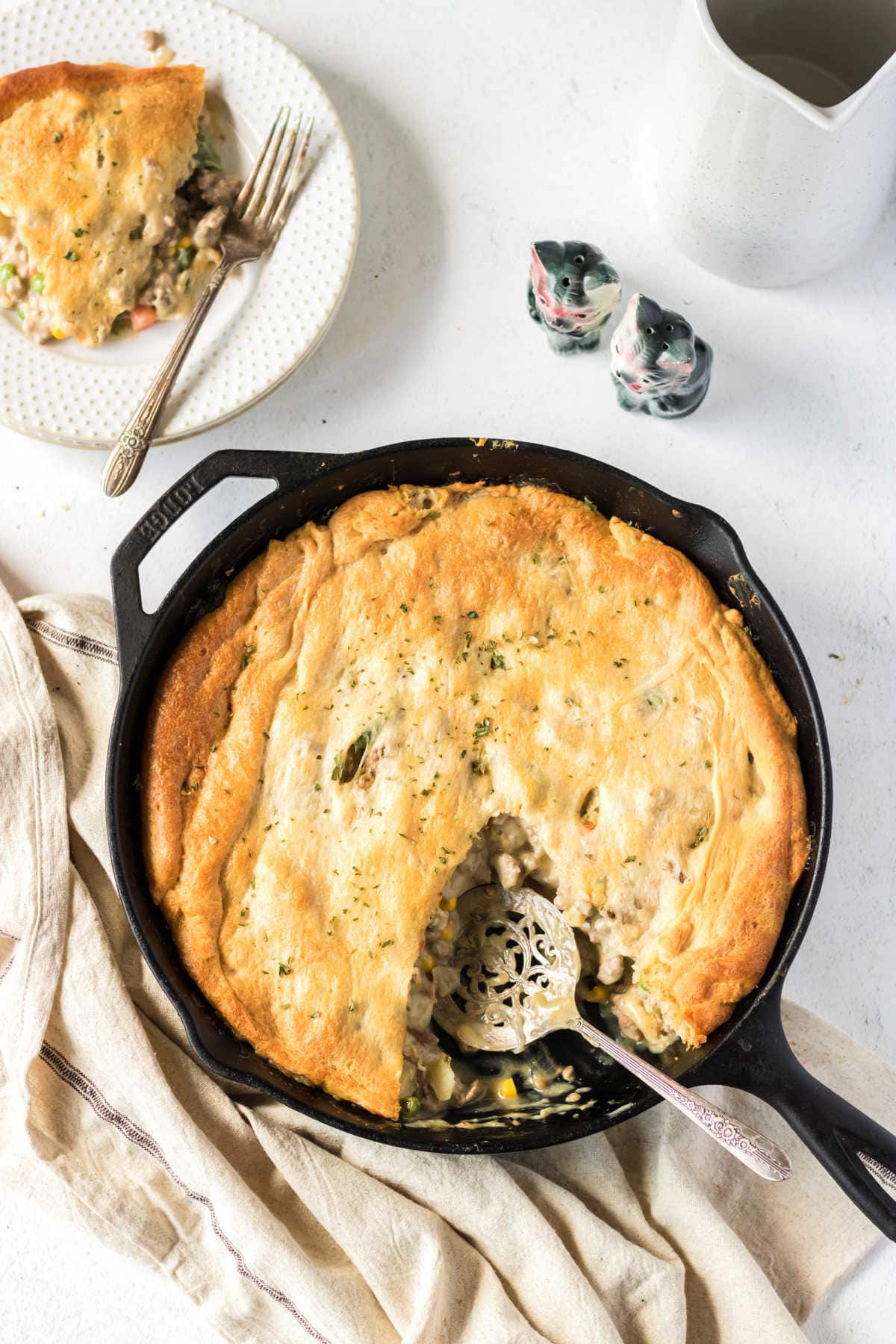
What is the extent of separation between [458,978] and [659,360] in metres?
1.66

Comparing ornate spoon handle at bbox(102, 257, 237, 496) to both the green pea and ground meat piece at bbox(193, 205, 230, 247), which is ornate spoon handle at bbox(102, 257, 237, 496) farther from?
the green pea

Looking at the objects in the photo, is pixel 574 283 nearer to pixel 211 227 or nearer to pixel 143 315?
pixel 211 227

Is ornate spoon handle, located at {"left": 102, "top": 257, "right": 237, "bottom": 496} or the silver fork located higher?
the silver fork

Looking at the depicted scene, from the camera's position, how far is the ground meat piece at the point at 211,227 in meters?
3.37

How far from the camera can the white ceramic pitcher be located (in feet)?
9.14

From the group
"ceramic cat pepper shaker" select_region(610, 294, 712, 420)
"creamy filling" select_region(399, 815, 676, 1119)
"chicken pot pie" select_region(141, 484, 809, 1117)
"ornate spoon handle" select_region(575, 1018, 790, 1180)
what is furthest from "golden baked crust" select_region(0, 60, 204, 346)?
"ornate spoon handle" select_region(575, 1018, 790, 1180)

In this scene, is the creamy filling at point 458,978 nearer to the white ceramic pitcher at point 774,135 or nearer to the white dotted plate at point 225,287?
the white dotted plate at point 225,287

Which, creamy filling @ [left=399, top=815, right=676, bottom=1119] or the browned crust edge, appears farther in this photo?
the browned crust edge

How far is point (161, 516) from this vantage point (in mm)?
2918

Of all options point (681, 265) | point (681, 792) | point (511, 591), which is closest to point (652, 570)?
point (511, 591)

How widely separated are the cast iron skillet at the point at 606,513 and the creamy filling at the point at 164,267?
0.77 meters

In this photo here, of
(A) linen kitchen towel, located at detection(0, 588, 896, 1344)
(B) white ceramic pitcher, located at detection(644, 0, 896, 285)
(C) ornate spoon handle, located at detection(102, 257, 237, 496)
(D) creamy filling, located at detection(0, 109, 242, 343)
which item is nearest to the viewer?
(B) white ceramic pitcher, located at detection(644, 0, 896, 285)

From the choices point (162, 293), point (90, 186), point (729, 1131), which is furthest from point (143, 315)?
point (729, 1131)

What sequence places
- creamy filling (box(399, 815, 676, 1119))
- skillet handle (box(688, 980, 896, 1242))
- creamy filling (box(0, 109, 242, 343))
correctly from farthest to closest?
creamy filling (box(0, 109, 242, 343)) < creamy filling (box(399, 815, 676, 1119)) < skillet handle (box(688, 980, 896, 1242))
